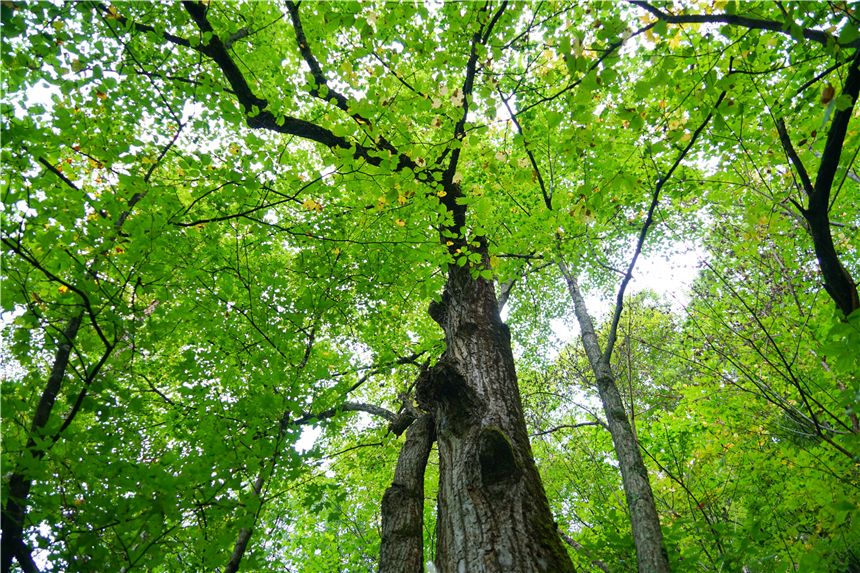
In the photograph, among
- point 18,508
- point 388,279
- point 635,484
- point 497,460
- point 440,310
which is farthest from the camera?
point 388,279

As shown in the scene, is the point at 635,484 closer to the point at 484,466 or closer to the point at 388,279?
the point at 484,466

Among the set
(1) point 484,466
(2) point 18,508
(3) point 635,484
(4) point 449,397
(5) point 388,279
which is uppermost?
(5) point 388,279

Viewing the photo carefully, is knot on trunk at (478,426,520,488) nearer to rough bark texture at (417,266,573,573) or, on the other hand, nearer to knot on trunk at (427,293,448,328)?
rough bark texture at (417,266,573,573)

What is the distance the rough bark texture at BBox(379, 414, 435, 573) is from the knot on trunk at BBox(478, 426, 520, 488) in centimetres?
151

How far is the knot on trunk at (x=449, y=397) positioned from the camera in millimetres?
3379

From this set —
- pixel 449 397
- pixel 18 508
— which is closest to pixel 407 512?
pixel 449 397

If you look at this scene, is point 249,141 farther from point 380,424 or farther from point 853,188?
point 853,188

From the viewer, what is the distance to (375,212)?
457 cm

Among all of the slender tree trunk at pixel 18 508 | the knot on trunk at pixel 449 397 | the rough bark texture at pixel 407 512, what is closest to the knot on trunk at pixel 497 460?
the knot on trunk at pixel 449 397

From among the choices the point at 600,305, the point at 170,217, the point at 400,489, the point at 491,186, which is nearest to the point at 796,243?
the point at 600,305

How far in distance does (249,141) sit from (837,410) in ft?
27.9

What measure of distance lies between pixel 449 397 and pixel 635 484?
2759 millimetres

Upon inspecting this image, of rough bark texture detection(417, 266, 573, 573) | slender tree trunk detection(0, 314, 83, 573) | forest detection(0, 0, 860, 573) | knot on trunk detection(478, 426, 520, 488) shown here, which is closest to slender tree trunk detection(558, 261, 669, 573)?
forest detection(0, 0, 860, 573)

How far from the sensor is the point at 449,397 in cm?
346
